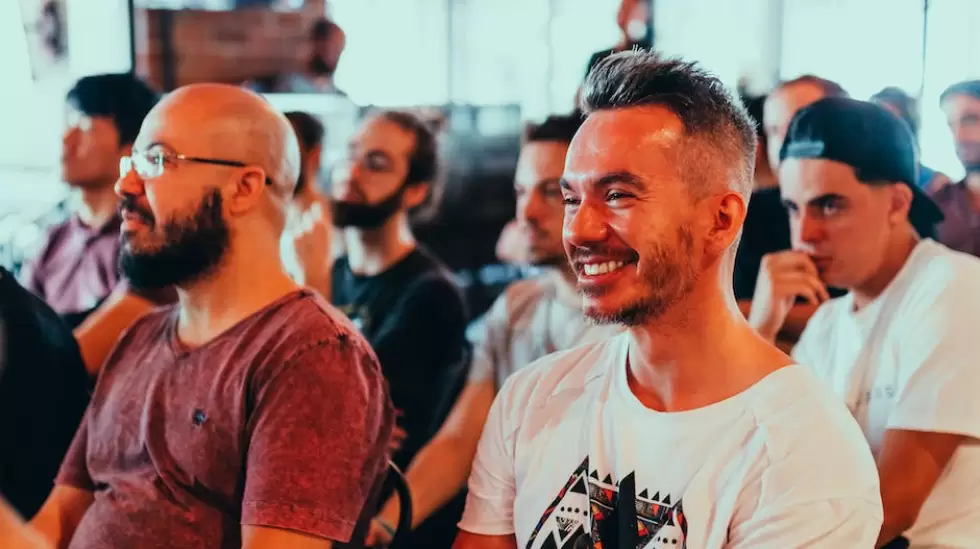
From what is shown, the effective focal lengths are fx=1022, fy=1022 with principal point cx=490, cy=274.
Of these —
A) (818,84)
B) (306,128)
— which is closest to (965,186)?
(818,84)

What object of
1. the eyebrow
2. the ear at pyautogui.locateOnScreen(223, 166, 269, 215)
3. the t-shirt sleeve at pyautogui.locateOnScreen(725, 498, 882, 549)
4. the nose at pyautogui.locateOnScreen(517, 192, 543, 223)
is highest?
the eyebrow

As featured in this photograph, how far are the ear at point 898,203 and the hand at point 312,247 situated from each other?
1464mm

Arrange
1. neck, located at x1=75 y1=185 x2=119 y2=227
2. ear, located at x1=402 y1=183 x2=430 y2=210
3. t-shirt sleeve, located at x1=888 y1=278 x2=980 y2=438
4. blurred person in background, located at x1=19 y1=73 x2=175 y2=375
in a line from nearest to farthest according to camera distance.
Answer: t-shirt sleeve, located at x1=888 y1=278 x2=980 y2=438
blurred person in background, located at x1=19 y1=73 x2=175 y2=375
neck, located at x1=75 y1=185 x2=119 y2=227
ear, located at x1=402 y1=183 x2=430 y2=210

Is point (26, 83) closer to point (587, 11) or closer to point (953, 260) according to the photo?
point (587, 11)

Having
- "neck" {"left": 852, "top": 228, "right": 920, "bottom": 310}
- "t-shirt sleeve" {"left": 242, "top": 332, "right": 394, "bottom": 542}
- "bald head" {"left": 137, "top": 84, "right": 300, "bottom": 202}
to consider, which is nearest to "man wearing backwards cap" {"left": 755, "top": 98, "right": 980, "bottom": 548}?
"neck" {"left": 852, "top": 228, "right": 920, "bottom": 310}

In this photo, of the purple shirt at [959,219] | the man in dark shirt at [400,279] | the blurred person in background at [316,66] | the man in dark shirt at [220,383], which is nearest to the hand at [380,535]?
the man in dark shirt at [400,279]

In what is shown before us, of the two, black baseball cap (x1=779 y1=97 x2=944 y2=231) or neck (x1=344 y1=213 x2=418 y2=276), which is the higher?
black baseball cap (x1=779 y1=97 x2=944 y2=231)

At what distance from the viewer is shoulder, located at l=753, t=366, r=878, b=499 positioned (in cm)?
115

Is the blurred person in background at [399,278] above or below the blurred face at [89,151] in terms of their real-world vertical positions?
below

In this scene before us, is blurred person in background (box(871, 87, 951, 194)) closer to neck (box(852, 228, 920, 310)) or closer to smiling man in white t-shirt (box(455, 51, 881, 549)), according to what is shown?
neck (box(852, 228, 920, 310))

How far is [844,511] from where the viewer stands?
114 cm

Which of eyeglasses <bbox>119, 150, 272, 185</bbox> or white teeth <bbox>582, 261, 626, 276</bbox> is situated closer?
white teeth <bbox>582, 261, 626, 276</bbox>

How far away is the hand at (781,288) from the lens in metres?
1.97

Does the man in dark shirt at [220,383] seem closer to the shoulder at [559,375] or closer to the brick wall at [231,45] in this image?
the shoulder at [559,375]
